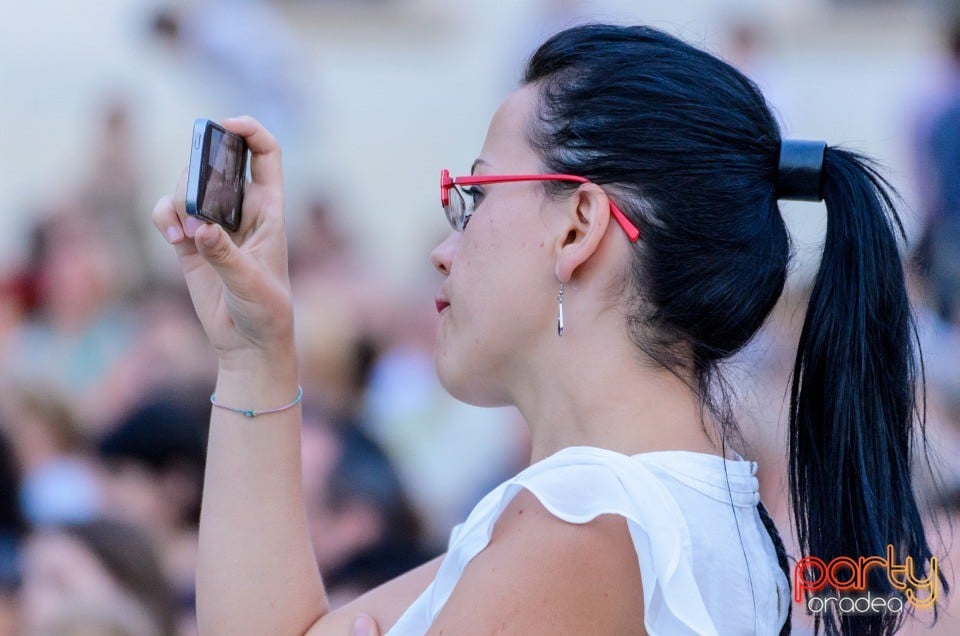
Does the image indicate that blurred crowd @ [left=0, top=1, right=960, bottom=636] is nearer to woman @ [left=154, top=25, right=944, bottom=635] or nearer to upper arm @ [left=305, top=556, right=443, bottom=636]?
woman @ [left=154, top=25, right=944, bottom=635]

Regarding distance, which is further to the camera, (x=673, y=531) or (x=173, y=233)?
(x=173, y=233)

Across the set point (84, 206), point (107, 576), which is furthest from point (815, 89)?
point (107, 576)

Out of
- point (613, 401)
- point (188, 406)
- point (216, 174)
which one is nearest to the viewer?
point (613, 401)

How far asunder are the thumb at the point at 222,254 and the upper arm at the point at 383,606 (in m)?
0.53

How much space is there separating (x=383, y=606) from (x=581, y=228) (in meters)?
0.68

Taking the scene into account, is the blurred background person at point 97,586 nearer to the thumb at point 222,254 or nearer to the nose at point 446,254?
the thumb at point 222,254

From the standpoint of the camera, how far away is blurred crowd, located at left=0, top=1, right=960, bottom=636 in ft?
9.73

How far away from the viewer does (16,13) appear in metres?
7.06

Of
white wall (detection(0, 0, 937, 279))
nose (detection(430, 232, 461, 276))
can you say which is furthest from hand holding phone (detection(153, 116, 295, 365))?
white wall (detection(0, 0, 937, 279))

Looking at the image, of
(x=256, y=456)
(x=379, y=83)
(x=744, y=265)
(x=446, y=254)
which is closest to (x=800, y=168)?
(x=744, y=265)

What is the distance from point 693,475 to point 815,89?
19.6ft

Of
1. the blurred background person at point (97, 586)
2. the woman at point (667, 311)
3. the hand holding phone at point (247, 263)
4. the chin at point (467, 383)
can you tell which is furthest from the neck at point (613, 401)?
the blurred background person at point (97, 586)

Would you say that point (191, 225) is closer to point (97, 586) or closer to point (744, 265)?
point (744, 265)

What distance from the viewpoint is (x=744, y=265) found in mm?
1567
